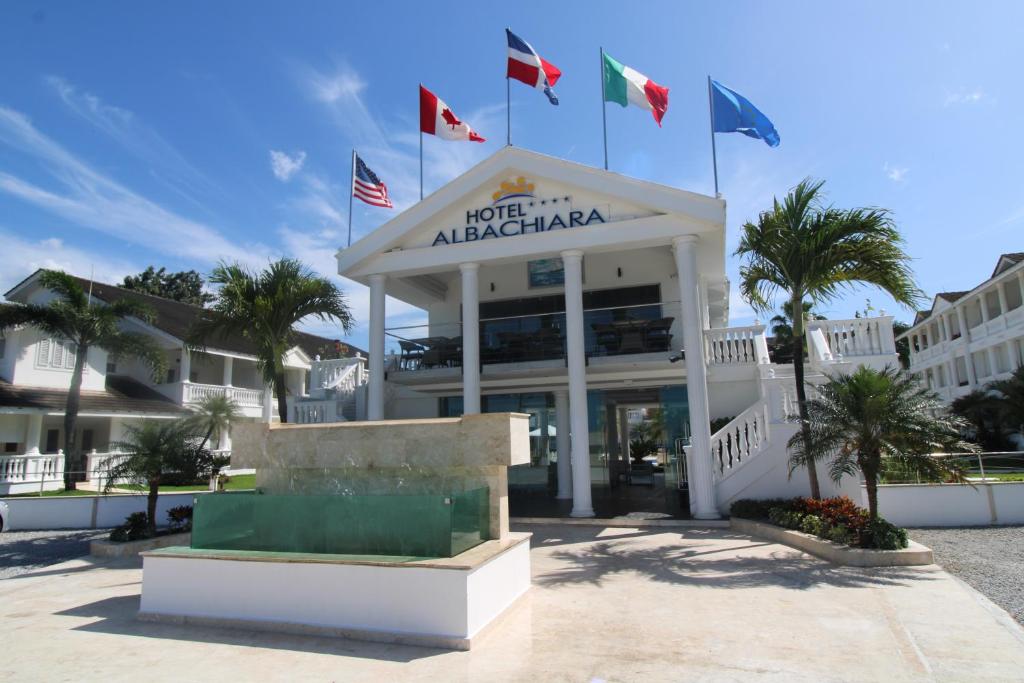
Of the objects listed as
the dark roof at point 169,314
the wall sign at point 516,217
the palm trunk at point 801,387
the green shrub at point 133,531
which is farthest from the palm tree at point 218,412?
the palm trunk at point 801,387

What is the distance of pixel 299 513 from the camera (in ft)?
22.1

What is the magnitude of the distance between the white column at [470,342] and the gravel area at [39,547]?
315 inches

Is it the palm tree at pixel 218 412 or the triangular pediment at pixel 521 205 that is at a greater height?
the triangular pediment at pixel 521 205

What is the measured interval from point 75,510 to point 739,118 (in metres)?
18.1

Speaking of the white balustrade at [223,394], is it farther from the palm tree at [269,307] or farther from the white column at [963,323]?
the white column at [963,323]

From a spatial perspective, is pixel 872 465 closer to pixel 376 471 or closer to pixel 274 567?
pixel 376 471

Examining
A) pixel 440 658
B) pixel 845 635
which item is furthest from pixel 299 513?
pixel 845 635

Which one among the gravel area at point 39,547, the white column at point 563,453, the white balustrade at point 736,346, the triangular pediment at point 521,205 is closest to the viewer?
the gravel area at point 39,547

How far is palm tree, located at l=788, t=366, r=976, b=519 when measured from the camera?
884 centimetres

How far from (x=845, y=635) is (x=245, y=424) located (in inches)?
285

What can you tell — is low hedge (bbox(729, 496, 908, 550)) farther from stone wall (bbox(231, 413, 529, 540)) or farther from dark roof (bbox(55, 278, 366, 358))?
dark roof (bbox(55, 278, 366, 358))

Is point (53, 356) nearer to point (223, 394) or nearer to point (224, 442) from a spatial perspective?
point (223, 394)

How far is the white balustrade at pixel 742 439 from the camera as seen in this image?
501 inches

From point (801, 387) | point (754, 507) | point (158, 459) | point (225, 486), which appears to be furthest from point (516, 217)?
point (225, 486)
